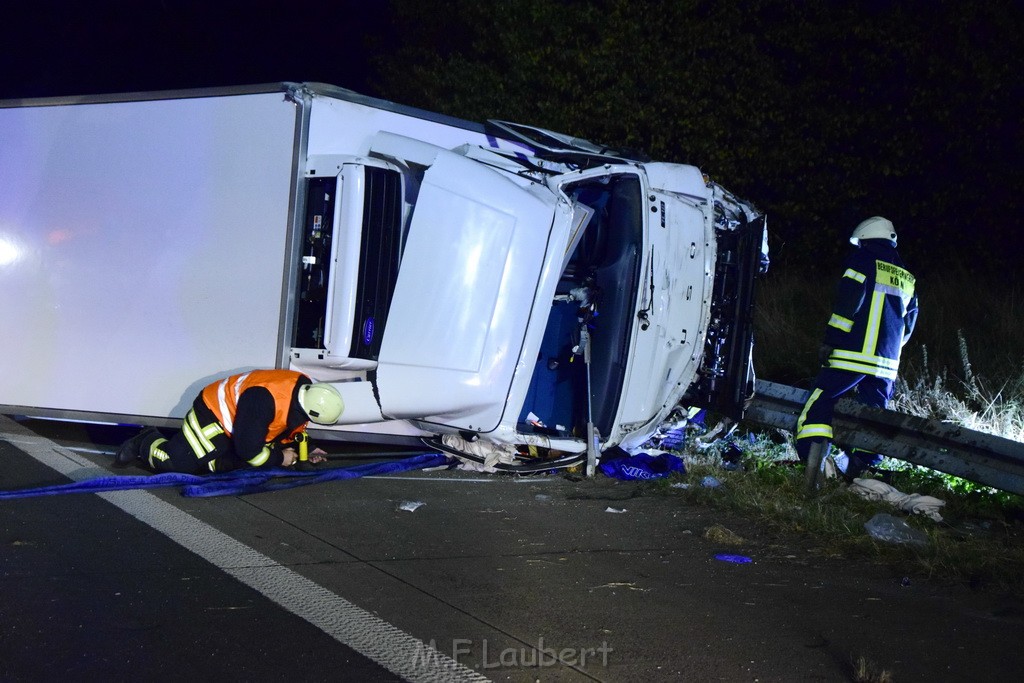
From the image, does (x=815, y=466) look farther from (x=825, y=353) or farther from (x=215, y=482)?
(x=215, y=482)

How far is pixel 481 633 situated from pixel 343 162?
3208mm

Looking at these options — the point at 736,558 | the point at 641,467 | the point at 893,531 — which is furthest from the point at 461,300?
the point at 893,531

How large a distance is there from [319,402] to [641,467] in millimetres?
2026

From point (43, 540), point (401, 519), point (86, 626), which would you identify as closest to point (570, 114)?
point (401, 519)

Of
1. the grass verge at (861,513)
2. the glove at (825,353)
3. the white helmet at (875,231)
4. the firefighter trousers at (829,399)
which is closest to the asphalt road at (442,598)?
the grass verge at (861,513)

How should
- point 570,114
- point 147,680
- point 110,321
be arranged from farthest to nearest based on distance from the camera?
point 570,114
point 110,321
point 147,680

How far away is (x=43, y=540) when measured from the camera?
4.90m

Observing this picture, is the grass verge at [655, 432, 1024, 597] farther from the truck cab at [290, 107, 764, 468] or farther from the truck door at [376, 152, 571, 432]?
the truck door at [376, 152, 571, 432]

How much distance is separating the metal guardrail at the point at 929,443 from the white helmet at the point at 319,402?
116 inches

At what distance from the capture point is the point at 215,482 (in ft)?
20.0

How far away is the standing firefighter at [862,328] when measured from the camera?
254 inches

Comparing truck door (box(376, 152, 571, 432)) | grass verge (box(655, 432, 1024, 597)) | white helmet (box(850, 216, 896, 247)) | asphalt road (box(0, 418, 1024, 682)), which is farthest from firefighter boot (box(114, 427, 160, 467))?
white helmet (box(850, 216, 896, 247))

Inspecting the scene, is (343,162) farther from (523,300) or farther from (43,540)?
(43,540)

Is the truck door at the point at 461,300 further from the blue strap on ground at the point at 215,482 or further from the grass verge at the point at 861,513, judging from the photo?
the grass verge at the point at 861,513
